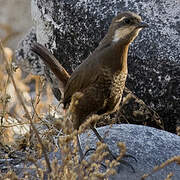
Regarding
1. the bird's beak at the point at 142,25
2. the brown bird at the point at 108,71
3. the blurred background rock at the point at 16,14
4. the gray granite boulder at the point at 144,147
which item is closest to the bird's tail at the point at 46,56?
the brown bird at the point at 108,71

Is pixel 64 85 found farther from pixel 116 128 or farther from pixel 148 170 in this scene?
pixel 148 170

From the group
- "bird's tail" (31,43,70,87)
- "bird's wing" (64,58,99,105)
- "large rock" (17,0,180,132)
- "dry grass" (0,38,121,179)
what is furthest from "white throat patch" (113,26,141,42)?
"large rock" (17,0,180,132)

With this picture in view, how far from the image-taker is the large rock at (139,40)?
15.9ft

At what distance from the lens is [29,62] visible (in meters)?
6.64

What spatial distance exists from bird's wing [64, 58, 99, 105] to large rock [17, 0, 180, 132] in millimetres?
1013

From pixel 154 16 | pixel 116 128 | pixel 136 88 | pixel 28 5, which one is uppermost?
pixel 28 5

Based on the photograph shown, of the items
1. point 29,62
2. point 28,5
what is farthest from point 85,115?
point 28,5

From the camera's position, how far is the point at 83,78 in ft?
13.0

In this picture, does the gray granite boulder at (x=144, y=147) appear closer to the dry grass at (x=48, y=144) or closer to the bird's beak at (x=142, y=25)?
the dry grass at (x=48, y=144)

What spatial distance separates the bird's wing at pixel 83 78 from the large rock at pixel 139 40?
1013mm

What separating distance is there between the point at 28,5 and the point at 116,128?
23.8 feet

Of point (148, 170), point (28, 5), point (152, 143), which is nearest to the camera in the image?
point (148, 170)

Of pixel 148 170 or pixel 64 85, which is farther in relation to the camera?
pixel 64 85

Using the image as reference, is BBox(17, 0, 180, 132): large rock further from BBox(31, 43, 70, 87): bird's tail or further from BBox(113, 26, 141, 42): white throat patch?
BBox(113, 26, 141, 42): white throat patch
